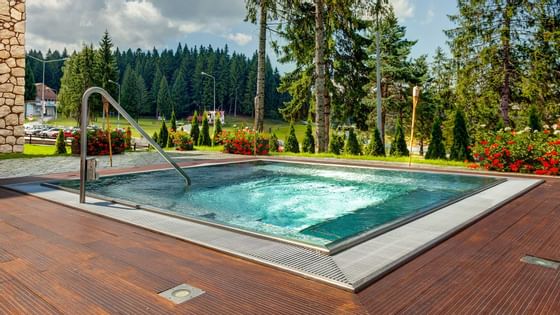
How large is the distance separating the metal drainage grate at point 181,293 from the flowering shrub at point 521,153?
8731 mm

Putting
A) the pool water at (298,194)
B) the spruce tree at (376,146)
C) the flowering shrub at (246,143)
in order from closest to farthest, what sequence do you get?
the pool water at (298,194), the flowering shrub at (246,143), the spruce tree at (376,146)

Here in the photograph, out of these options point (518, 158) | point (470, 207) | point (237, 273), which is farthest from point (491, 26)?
point (237, 273)

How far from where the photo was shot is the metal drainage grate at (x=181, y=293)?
2252 mm

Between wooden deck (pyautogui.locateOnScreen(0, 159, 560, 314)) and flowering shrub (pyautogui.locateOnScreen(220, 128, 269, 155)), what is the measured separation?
1040 centimetres

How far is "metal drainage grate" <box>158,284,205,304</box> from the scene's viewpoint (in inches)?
88.7

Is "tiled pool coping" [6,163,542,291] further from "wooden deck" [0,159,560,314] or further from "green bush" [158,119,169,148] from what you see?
"green bush" [158,119,169,148]

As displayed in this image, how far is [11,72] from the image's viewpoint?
39.8 ft

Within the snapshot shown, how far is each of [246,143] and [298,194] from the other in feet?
22.5

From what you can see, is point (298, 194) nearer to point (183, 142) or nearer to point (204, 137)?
point (183, 142)

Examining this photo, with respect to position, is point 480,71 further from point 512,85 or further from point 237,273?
point 237,273

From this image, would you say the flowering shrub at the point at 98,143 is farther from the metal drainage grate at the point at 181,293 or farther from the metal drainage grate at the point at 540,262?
the metal drainage grate at the point at 540,262

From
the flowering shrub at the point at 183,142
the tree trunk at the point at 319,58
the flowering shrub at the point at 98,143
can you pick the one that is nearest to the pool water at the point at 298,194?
the tree trunk at the point at 319,58

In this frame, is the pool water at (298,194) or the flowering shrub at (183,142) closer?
the pool water at (298,194)

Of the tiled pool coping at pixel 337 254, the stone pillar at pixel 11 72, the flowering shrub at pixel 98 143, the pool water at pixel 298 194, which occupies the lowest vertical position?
the pool water at pixel 298 194
